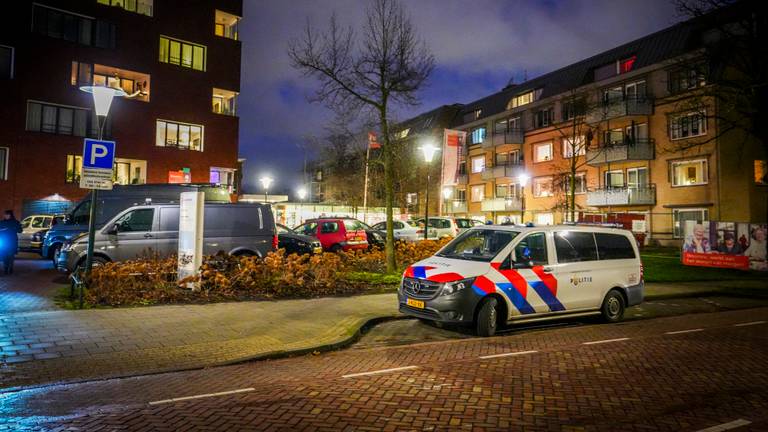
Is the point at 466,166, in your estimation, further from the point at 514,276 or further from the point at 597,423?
the point at 597,423

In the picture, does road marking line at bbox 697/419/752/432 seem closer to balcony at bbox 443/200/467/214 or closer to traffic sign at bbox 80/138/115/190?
traffic sign at bbox 80/138/115/190

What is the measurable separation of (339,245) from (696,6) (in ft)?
58.2

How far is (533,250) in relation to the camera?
9039 mm

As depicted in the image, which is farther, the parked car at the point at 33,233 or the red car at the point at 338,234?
the parked car at the point at 33,233

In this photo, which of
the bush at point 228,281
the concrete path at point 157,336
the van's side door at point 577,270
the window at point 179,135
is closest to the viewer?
the concrete path at point 157,336

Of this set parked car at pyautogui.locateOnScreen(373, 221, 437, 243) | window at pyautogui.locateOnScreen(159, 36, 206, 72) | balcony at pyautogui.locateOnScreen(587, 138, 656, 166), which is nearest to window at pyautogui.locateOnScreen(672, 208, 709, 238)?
balcony at pyautogui.locateOnScreen(587, 138, 656, 166)

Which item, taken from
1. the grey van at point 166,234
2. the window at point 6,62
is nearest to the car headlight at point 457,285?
the grey van at point 166,234

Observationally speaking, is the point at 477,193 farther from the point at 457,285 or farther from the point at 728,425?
the point at 728,425

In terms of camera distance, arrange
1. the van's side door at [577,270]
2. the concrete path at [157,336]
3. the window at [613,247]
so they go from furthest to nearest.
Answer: the window at [613,247] → the van's side door at [577,270] → the concrete path at [157,336]

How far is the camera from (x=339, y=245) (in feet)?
64.5

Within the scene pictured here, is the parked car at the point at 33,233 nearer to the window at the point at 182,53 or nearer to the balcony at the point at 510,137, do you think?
the window at the point at 182,53

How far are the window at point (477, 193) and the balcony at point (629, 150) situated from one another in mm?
16325

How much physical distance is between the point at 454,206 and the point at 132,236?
1771 inches

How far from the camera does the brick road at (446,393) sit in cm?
455
